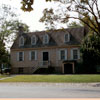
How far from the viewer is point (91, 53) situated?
32469mm

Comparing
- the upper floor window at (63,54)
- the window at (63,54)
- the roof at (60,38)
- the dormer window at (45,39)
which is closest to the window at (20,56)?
the roof at (60,38)

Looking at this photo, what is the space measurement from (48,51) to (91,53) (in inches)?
339

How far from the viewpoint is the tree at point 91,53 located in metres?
32.2

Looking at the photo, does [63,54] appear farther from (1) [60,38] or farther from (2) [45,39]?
(2) [45,39]

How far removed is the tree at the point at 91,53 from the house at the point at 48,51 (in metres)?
2.48

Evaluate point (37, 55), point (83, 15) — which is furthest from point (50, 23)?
point (37, 55)

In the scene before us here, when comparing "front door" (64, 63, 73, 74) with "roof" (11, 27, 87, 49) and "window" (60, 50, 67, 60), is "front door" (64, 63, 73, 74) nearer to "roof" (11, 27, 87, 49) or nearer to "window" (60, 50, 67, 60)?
"window" (60, 50, 67, 60)

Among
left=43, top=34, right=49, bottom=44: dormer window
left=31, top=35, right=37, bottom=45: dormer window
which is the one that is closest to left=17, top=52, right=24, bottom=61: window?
left=31, top=35, right=37, bottom=45: dormer window

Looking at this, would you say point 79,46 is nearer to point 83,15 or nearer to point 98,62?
point 98,62

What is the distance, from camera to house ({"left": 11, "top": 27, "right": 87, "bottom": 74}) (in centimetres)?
3650

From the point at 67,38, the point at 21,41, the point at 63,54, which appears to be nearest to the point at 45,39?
the point at 67,38

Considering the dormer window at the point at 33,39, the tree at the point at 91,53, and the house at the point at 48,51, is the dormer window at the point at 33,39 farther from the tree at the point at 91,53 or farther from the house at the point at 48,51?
the tree at the point at 91,53

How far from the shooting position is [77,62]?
116 ft

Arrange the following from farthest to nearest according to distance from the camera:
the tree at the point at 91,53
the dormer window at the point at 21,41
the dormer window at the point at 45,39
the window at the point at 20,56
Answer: the dormer window at the point at 21,41
the window at the point at 20,56
the dormer window at the point at 45,39
the tree at the point at 91,53
